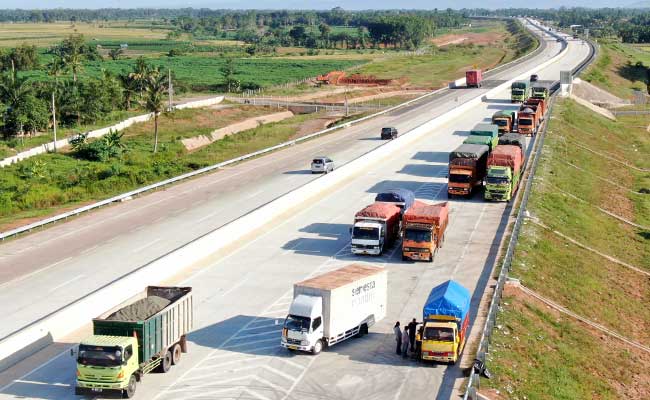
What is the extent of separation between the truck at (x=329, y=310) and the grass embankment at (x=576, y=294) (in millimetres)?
5313

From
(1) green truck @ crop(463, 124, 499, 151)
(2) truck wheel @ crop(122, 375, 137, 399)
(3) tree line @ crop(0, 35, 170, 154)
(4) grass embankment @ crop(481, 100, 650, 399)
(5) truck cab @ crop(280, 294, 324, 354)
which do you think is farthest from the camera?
(3) tree line @ crop(0, 35, 170, 154)

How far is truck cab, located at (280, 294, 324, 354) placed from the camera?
32.8m

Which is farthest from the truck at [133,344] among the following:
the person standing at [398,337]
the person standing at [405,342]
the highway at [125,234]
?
the highway at [125,234]

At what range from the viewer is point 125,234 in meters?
53.3

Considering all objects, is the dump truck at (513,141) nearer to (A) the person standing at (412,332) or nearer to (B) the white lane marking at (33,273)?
(B) the white lane marking at (33,273)

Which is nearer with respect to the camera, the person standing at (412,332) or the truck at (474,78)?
the person standing at (412,332)

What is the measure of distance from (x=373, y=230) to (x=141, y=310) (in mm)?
18665

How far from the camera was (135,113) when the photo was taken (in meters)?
120

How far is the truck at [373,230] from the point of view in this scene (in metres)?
47.3

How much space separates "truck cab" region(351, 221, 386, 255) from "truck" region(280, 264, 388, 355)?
1109 centimetres

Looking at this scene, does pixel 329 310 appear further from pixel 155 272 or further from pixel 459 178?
pixel 459 178

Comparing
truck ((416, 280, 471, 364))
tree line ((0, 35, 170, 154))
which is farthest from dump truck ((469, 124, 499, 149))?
truck ((416, 280, 471, 364))

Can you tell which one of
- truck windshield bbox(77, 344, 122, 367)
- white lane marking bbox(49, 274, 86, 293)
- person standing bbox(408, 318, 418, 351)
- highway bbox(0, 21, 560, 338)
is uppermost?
truck windshield bbox(77, 344, 122, 367)

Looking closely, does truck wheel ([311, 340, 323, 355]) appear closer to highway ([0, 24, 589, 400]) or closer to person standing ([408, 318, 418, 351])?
highway ([0, 24, 589, 400])
